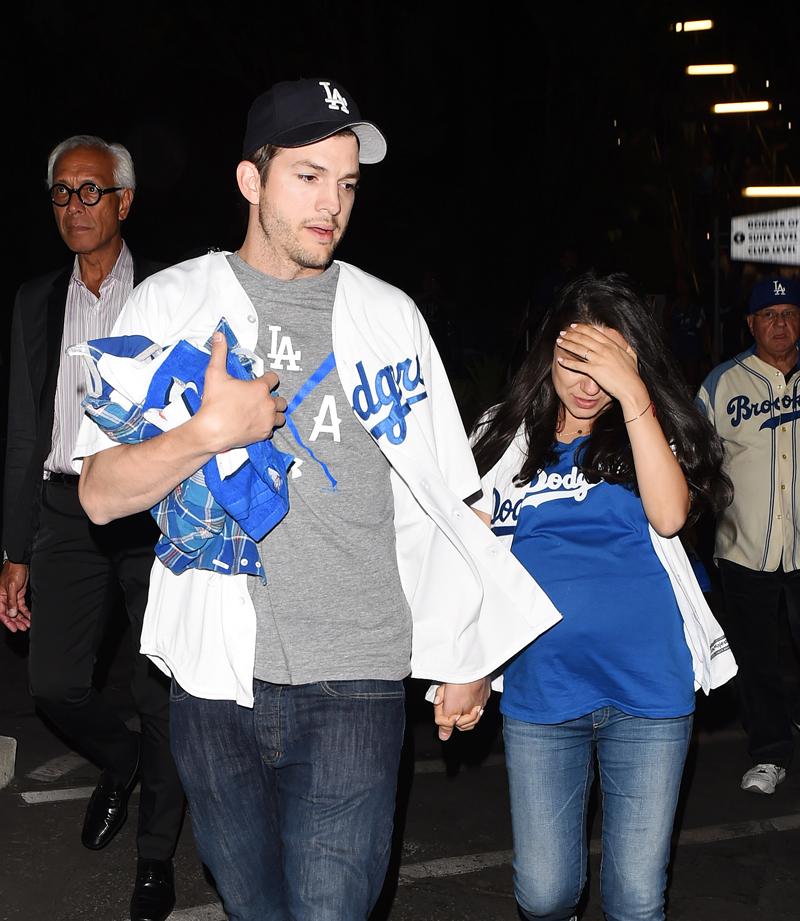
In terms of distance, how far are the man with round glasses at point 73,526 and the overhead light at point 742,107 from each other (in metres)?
13.3

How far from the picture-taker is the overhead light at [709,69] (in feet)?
54.4

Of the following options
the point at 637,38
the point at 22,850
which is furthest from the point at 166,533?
the point at 637,38

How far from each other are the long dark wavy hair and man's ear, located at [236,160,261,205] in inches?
39.2

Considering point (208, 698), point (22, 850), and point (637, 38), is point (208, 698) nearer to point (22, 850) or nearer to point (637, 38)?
point (22, 850)

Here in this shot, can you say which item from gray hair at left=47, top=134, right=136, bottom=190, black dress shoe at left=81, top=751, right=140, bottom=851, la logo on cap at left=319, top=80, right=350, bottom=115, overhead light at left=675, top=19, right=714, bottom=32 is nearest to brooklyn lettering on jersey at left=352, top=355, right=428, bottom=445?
la logo on cap at left=319, top=80, right=350, bottom=115

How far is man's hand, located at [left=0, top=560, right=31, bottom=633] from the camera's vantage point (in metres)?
4.68

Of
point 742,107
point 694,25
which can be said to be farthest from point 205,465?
point 694,25

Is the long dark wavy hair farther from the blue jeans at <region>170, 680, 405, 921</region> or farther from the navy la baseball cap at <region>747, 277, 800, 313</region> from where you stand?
the navy la baseball cap at <region>747, 277, 800, 313</region>

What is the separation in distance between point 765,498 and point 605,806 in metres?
3.02

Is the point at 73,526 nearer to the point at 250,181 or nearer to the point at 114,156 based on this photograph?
the point at 114,156

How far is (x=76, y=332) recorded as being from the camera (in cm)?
464

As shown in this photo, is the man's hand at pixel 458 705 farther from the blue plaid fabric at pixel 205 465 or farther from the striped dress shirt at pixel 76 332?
the striped dress shirt at pixel 76 332

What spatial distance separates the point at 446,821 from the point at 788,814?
1515mm

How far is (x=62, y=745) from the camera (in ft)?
20.3
